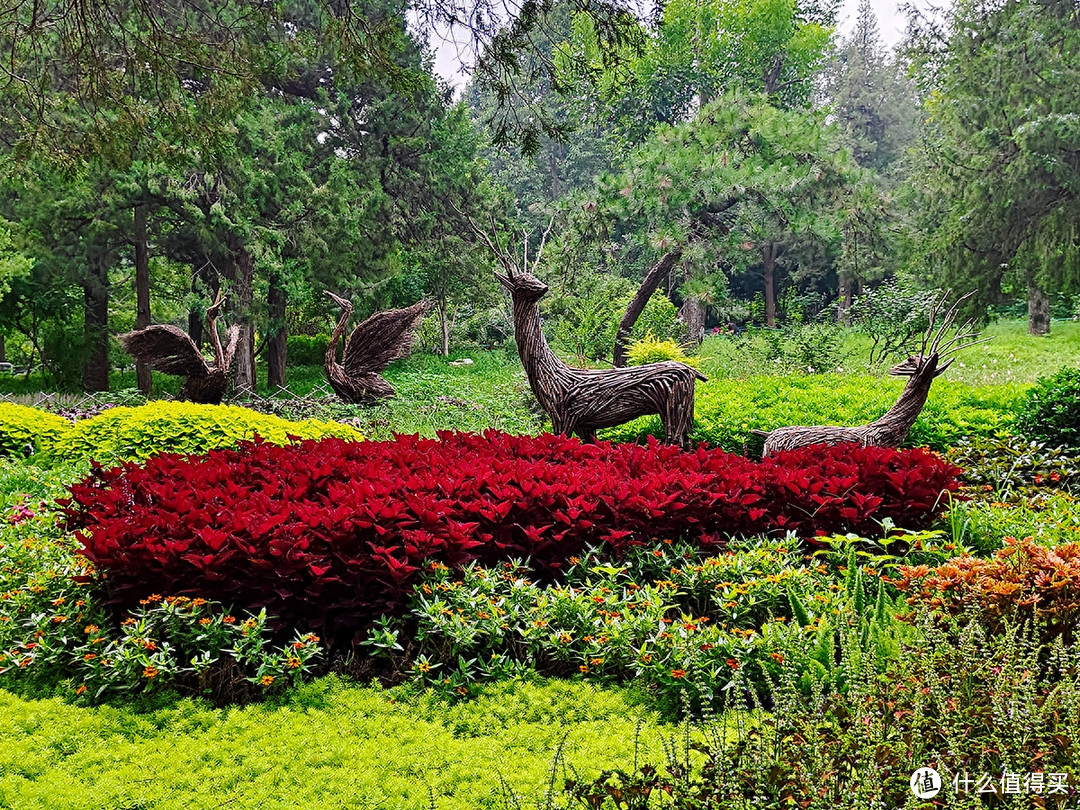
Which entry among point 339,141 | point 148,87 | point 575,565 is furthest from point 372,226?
point 575,565

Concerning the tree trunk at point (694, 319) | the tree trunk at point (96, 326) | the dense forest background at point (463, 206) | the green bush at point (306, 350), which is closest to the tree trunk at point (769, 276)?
the dense forest background at point (463, 206)

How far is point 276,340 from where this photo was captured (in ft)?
54.2

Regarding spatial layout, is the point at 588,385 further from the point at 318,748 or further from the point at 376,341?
the point at 376,341

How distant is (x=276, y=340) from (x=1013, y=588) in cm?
1599

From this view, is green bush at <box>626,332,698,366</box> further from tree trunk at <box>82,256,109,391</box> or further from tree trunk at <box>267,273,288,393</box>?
tree trunk at <box>82,256,109,391</box>

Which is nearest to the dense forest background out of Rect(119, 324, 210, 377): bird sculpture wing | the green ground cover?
Rect(119, 324, 210, 377): bird sculpture wing

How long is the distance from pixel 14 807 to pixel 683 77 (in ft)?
85.7

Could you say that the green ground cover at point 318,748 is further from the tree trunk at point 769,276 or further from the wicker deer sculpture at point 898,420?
the tree trunk at point 769,276

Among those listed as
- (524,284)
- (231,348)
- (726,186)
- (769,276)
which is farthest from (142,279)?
(769,276)

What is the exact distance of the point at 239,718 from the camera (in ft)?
8.69

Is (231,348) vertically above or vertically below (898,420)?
above

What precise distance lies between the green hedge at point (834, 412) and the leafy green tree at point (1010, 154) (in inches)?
423

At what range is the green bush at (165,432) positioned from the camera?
20.3 ft

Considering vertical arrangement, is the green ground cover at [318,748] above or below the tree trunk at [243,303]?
below
